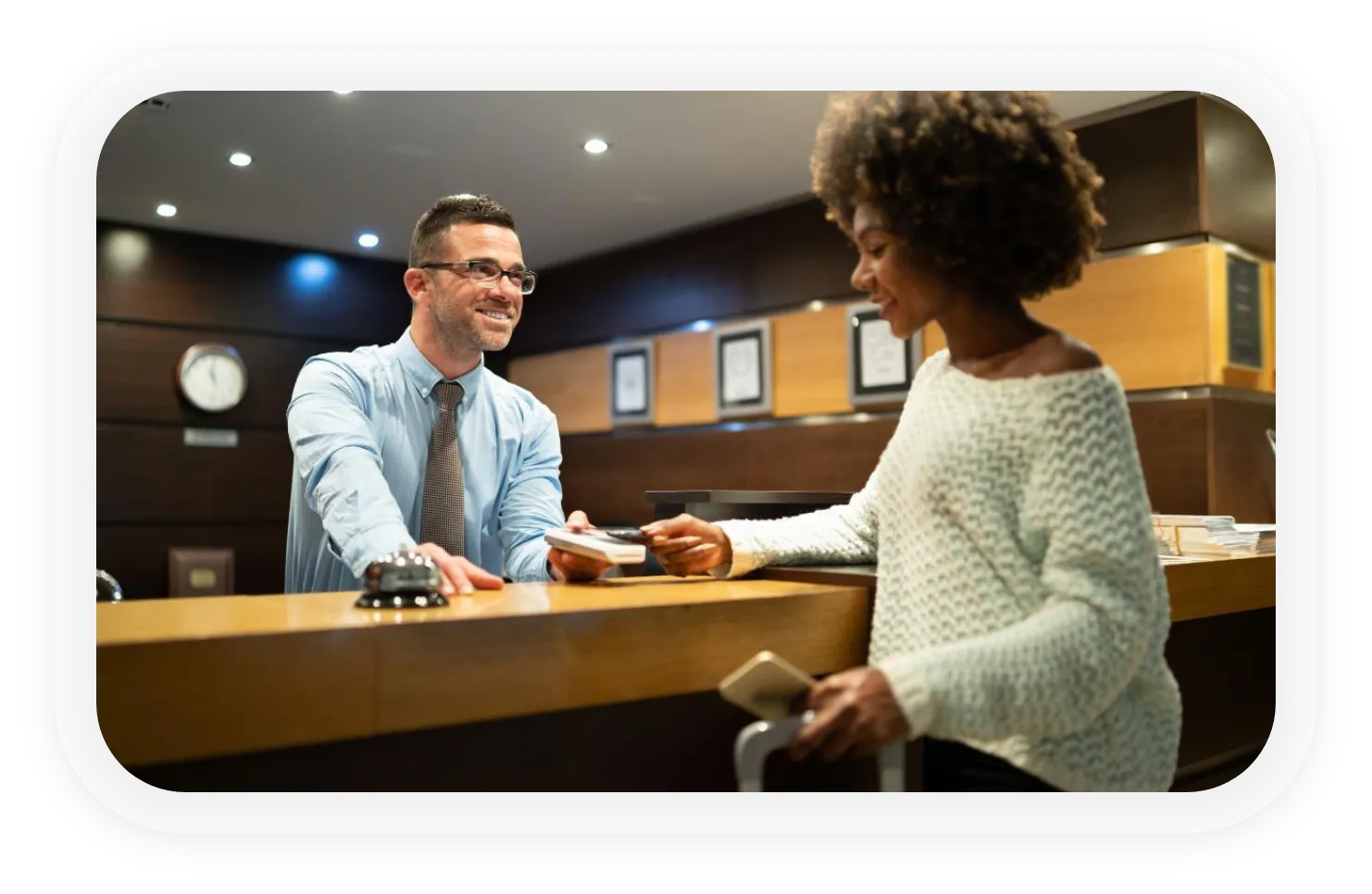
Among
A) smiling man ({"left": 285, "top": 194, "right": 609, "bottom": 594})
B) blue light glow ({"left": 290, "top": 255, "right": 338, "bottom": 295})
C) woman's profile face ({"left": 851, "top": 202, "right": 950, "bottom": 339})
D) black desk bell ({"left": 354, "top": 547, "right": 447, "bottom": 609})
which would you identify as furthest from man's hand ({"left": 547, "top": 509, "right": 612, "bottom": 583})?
blue light glow ({"left": 290, "top": 255, "right": 338, "bottom": 295})

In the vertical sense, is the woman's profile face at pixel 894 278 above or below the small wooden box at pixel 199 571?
above

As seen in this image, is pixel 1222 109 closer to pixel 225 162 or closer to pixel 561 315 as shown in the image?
pixel 561 315

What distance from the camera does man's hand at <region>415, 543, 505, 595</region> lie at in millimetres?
1305

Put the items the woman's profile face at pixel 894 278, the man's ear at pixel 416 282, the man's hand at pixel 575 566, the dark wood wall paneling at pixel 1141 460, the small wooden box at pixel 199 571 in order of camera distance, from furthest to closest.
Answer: the dark wood wall paneling at pixel 1141 460, the small wooden box at pixel 199 571, the man's ear at pixel 416 282, the man's hand at pixel 575 566, the woman's profile face at pixel 894 278

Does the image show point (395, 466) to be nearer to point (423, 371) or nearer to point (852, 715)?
point (423, 371)

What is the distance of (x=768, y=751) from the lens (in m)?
1.23

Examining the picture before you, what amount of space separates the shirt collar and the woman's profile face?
0.62 meters

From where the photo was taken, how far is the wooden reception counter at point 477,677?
1.04 metres

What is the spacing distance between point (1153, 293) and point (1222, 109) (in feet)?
1.99

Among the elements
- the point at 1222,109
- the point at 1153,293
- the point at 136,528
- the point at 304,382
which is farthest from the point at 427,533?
the point at 1153,293

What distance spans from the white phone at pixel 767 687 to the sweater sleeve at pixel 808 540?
297 mm

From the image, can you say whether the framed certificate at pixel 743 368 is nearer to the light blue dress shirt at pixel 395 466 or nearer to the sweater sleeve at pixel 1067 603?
the light blue dress shirt at pixel 395 466

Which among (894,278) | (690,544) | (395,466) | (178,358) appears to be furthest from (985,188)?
(178,358)

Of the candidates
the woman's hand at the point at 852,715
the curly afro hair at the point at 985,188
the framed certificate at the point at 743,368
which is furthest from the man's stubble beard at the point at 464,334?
the framed certificate at the point at 743,368
